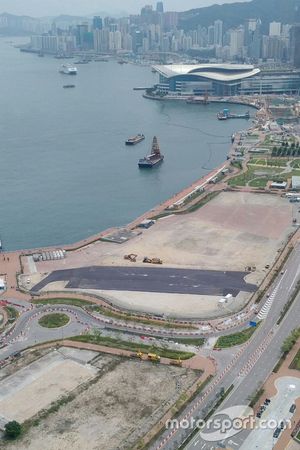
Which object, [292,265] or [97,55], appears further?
[97,55]

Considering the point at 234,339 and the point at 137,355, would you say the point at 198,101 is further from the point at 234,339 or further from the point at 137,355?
the point at 137,355

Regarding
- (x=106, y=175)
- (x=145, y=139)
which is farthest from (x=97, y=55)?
(x=106, y=175)

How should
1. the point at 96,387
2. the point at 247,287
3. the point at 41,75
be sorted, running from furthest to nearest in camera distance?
the point at 41,75
the point at 247,287
the point at 96,387

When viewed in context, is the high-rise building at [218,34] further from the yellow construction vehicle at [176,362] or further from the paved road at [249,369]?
the yellow construction vehicle at [176,362]

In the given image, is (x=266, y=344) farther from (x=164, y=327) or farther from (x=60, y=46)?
(x=60, y=46)

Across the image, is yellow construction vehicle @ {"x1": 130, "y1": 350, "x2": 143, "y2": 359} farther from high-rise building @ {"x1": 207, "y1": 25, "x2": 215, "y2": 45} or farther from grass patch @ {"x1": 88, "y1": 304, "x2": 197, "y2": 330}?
high-rise building @ {"x1": 207, "y1": 25, "x2": 215, "y2": 45}

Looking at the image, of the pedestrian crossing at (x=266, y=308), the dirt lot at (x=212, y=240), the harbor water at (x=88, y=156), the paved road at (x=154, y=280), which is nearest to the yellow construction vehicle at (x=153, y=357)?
the pedestrian crossing at (x=266, y=308)

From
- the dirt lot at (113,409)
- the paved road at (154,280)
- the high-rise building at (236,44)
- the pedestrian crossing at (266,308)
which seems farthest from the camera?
the high-rise building at (236,44)
